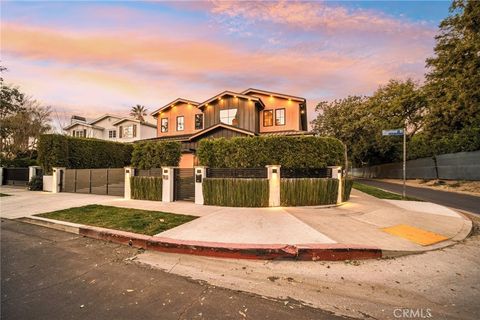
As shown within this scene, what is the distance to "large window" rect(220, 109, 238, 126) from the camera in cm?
2298

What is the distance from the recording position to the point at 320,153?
976 cm

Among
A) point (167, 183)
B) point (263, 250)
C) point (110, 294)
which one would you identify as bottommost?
point (110, 294)

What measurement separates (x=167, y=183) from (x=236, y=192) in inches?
127

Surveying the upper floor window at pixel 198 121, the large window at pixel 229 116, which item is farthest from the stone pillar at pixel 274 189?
the upper floor window at pixel 198 121

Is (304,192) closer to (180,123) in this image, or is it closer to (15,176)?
(180,123)

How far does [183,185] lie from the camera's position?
10.6m

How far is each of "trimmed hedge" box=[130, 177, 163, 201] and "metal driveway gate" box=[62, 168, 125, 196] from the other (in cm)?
373

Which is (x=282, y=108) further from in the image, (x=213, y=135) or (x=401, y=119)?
(x=401, y=119)

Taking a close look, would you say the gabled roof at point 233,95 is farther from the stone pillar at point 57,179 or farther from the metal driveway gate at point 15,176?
the metal driveway gate at point 15,176

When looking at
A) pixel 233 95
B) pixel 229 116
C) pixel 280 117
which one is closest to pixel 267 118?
pixel 280 117

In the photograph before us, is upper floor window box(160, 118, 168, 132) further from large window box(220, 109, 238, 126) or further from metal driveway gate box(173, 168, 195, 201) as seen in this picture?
metal driveway gate box(173, 168, 195, 201)

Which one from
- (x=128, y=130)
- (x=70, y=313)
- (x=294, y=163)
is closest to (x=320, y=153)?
(x=294, y=163)

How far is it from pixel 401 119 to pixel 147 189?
34.6 m

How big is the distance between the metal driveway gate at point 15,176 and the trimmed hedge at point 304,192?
19.4 meters
